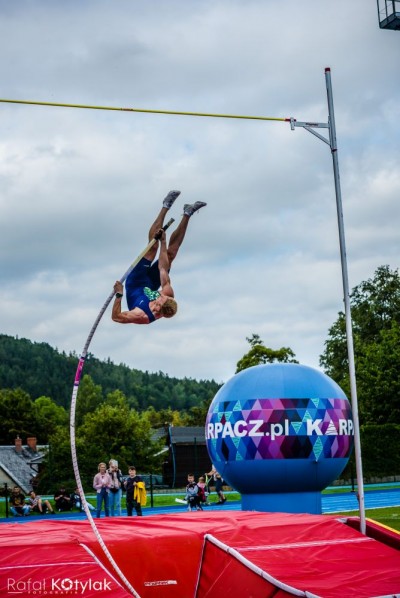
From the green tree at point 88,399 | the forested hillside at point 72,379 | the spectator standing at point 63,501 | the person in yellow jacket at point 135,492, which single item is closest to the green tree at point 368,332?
the spectator standing at point 63,501

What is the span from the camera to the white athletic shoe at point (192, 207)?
9961 mm

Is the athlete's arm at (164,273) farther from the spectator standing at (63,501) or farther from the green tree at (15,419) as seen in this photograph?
the green tree at (15,419)

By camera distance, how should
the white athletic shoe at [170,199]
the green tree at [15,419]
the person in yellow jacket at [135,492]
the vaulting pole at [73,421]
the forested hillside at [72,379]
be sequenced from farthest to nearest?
1. the forested hillside at [72,379]
2. the green tree at [15,419]
3. the person in yellow jacket at [135,492]
4. the white athletic shoe at [170,199]
5. the vaulting pole at [73,421]

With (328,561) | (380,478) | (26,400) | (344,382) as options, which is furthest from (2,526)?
(26,400)

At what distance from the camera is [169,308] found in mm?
9594

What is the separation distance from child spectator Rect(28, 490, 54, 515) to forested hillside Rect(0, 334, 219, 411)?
9322cm

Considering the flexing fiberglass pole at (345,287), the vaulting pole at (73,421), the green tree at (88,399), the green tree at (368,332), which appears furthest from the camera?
the green tree at (88,399)

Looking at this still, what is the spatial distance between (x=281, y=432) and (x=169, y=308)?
4.80 m

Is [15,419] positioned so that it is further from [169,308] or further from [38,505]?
[169,308]

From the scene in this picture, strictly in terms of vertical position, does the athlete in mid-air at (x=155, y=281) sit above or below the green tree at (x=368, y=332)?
below

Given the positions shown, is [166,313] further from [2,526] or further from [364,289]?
[364,289]

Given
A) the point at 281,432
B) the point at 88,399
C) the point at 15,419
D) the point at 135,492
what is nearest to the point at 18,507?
the point at 135,492

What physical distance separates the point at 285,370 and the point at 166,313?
5.27 meters

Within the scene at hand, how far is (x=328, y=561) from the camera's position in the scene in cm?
845
